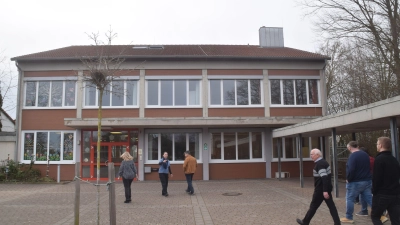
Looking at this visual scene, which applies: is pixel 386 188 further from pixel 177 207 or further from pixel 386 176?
pixel 177 207

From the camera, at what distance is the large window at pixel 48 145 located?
1984cm

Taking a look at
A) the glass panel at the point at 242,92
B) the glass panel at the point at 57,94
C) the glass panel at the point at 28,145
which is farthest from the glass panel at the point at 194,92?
the glass panel at the point at 28,145

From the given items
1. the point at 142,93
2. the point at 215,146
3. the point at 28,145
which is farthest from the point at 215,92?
the point at 28,145

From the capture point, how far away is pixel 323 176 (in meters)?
7.18

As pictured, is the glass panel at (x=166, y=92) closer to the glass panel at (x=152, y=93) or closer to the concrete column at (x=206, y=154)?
the glass panel at (x=152, y=93)

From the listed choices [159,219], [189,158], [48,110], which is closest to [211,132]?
[189,158]

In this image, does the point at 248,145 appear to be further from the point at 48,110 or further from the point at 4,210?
the point at 4,210

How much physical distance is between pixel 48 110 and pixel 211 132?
29.4 ft

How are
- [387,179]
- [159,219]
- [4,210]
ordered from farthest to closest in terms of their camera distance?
1. [4,210]
2. [159,219]
3. [387,179]

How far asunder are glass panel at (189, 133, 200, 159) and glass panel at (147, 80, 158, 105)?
2704mm

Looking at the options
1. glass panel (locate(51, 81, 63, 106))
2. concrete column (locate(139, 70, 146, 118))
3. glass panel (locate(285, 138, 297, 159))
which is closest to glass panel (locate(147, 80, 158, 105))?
concrete column (locate(139, 70, 146, 118))

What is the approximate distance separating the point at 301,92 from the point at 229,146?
5.16 metres

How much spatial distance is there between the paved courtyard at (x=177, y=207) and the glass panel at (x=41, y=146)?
A: 547cm

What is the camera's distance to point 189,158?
13297 mm
